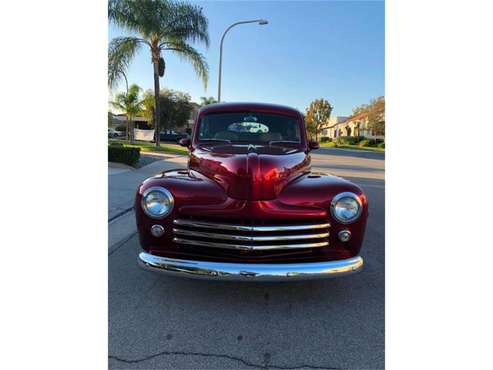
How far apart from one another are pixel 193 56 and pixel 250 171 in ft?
54.0

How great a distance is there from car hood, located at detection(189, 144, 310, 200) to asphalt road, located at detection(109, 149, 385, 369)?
2.97ft

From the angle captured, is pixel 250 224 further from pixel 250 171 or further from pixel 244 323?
pixel 244 323

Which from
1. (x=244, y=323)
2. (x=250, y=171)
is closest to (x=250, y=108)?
(x=250, y=171)

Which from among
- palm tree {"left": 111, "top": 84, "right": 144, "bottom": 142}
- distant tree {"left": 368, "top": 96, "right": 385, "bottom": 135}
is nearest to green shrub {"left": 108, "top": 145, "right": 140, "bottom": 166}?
palm tree {"left": 111, "top": 84, "right": 144, "bottom": 142}

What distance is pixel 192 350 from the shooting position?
2.18 meters

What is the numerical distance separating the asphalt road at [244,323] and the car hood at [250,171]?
2.97 feet

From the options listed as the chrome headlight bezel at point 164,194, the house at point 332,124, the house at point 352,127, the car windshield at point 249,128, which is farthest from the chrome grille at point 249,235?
the house at point 332,124

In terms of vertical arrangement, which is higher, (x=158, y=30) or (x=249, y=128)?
(x=158, y=30)

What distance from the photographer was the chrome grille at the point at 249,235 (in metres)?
2.48

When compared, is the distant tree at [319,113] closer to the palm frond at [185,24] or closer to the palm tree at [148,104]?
the palm tree at [148,104]

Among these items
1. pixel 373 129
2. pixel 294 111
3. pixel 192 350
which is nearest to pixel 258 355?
pixel 192 350

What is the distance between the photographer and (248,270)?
234 centimetres

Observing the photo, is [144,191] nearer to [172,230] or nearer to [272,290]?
[172,230]

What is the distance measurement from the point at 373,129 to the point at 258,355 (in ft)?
150
